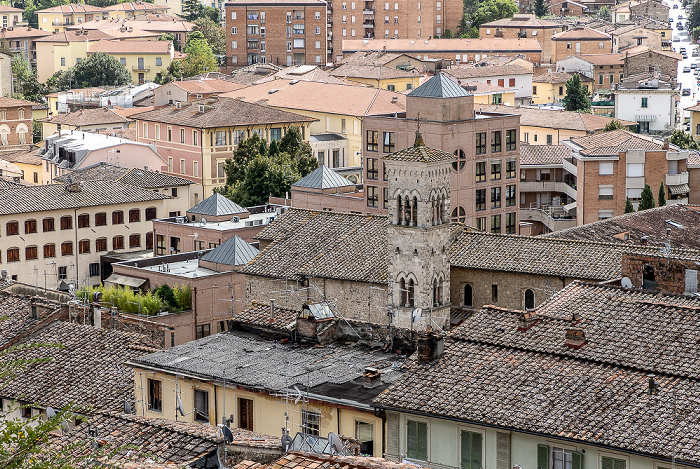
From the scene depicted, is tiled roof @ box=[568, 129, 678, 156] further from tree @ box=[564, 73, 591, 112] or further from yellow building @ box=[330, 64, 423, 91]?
yellow building @ box=[330, 64, 423, 91]

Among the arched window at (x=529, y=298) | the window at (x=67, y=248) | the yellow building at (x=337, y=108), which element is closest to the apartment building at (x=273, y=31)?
the yellow building at (x=337, y=108)

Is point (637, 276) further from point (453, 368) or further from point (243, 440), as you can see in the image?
point (243, 440)

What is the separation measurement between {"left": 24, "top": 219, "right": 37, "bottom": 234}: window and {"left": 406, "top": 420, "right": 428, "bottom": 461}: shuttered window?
125ft

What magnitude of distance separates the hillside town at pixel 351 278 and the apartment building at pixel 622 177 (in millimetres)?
102

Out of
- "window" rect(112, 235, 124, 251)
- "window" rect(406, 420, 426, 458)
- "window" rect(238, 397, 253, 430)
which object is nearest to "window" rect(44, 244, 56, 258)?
"window" rect(112, 235, 124, 251)

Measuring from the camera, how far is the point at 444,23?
156 metres

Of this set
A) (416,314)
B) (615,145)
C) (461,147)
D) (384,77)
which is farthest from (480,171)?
(384,77)

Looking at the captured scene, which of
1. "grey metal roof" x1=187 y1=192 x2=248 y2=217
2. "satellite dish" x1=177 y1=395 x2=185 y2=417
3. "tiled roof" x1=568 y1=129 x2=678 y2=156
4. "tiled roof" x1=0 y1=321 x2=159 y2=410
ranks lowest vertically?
"grey metal roof" x1=187 y1=192 x2=248 y2=217

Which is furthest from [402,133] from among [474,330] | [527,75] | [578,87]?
[527,75]

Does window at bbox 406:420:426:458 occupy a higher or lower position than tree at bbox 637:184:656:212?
higher

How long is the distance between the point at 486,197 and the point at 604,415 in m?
35.5

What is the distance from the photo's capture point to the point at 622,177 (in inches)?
2549

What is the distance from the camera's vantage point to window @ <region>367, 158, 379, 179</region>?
61344 mm

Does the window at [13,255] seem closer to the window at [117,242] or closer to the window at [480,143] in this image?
the window at [117,242]
